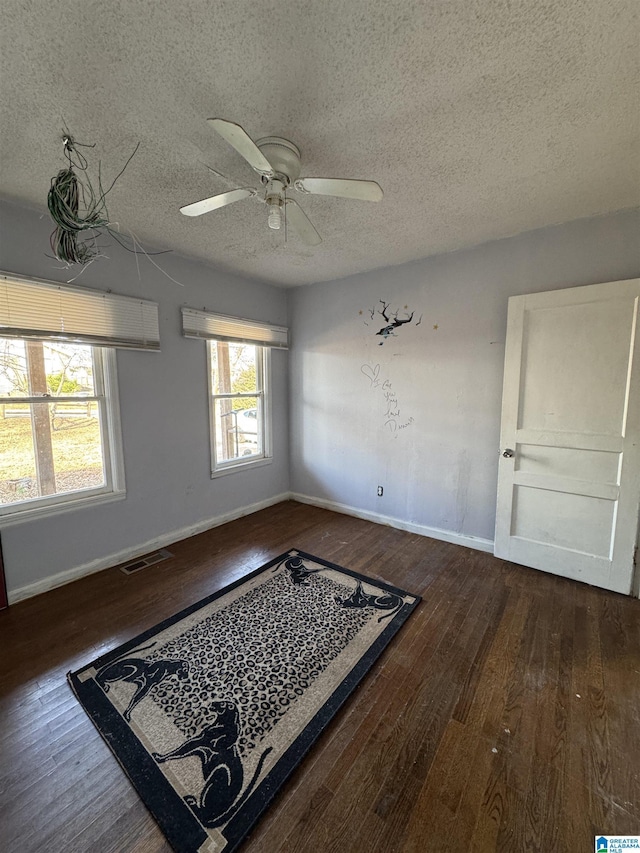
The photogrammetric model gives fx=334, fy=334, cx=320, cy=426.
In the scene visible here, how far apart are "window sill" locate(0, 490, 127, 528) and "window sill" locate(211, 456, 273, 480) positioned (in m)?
0.91

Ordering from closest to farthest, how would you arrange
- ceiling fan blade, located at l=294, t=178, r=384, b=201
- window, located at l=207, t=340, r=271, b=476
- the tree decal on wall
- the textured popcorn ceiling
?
the textured popcorn ceiling
ceiling fan blade, located at l=294, t=178, r=384, b=201
the tree decal on wall
window, located at l=207, t=340, r=271, b=476

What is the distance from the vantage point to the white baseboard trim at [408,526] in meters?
2.98

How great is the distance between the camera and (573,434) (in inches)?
94.7

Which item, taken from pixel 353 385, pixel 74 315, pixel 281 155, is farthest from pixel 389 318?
pixel 74 315

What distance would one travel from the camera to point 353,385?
12.0ft

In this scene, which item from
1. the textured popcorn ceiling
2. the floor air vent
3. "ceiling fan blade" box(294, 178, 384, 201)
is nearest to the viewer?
the textured popcorn ceiling

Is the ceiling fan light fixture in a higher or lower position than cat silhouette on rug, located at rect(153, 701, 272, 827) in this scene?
higher

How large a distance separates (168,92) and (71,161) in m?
0.73

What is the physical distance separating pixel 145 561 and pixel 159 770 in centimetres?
175

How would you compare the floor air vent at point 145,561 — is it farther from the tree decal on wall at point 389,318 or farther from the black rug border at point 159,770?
the tree decal on wall at point 389,318

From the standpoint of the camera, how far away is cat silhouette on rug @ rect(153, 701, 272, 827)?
1151mm

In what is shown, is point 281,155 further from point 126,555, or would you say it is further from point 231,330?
point 126,555

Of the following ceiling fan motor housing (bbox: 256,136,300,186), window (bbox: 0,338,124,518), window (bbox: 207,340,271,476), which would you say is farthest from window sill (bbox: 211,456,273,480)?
ceiling fan motor housing (bbox: 256,136,300,186)

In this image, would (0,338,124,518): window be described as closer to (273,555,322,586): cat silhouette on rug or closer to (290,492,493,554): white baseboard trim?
(273,555,322,586): cat silhouette on rug
